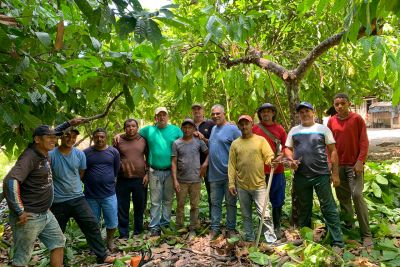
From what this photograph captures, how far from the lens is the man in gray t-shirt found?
5.24 meters

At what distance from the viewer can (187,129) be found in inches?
206

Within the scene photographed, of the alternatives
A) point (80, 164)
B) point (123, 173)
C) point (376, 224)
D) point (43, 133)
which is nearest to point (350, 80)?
point (376, 224)

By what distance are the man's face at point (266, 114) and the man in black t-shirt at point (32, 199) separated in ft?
8.77

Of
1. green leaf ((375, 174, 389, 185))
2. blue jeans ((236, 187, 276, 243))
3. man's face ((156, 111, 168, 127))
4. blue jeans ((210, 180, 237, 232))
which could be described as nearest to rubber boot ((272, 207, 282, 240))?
blue jeans ((236, 187, 276, 243))

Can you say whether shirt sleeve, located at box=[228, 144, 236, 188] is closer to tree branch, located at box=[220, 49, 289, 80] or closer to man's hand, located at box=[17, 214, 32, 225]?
tree branch, located at box=[220, 49, 289, 80]

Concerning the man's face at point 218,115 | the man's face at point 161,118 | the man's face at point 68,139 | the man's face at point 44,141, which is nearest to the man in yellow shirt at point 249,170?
the man's face at point 218,115

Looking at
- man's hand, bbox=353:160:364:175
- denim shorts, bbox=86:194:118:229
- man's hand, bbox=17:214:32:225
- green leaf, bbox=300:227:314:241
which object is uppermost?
man's hand, bbox=353:160:364:175

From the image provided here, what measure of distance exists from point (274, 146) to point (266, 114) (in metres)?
0.46

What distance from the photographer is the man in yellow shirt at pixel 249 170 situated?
4.63 metres

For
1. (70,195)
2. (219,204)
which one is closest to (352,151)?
(219,204)

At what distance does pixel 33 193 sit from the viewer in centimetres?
373

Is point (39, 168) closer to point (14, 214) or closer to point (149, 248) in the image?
point (14, 214)

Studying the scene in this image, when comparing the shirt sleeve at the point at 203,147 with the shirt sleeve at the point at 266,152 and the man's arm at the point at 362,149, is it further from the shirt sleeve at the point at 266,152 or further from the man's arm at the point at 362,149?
the man's arm at the point at 362,149

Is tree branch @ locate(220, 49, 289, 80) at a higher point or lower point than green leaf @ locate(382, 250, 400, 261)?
higher
